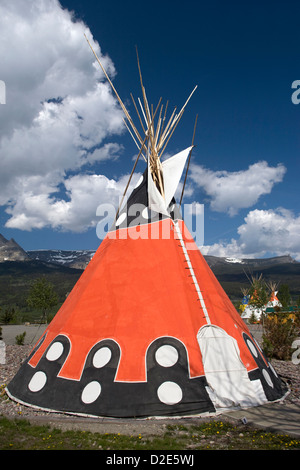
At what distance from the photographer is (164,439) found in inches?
203

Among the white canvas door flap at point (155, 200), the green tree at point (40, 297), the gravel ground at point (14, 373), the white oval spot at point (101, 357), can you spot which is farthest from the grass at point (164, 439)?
the green tree at point (40, 297)

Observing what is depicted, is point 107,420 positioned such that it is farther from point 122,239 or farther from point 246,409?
point 122,239

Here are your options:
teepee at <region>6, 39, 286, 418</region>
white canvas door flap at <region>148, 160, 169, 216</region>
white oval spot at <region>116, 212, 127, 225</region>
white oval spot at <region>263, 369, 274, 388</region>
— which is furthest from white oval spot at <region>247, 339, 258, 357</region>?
white oval spot at <region>116, 212, 127, 225</region>

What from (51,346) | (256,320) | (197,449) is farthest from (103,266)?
(256,320)

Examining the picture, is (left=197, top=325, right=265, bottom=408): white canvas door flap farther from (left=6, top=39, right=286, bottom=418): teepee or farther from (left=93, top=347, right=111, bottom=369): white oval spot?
(left=93, top=347, right=111, bottom=369): white oval spot

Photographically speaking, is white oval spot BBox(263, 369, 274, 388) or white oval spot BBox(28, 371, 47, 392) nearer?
white oval spot BBox(28, 371, 47, 392)

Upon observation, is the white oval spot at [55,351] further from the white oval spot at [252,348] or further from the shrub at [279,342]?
the shrub at [279,342]

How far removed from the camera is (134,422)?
229 inches

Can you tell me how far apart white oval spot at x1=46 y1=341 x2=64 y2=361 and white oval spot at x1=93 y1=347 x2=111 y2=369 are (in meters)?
1.01

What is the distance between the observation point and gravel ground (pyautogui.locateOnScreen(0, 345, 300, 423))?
21.3 ft

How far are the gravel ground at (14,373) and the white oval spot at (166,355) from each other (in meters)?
1.97

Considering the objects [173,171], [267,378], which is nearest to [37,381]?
[267,378]

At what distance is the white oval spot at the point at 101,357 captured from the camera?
657 centimetres

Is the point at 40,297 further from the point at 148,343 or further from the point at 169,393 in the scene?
the point at 169,393
